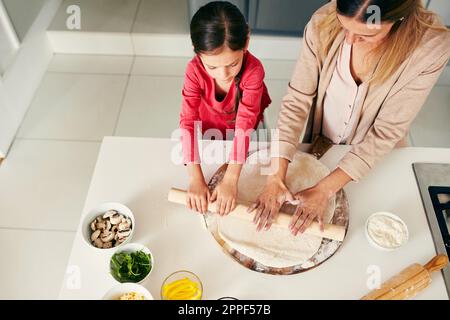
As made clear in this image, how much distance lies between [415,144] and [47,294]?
6.63ft

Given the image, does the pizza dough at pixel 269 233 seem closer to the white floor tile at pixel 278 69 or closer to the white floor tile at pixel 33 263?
the white floor tile at pixel 33 263

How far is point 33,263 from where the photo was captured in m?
1.76

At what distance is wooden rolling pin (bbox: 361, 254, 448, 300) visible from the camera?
3.00 ft

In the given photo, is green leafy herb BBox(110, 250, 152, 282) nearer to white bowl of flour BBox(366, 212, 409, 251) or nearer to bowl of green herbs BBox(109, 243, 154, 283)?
bowl of green herbs BBox(109, 243, 154, 283)

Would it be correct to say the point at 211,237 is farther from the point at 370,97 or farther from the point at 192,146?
the point at 370,97

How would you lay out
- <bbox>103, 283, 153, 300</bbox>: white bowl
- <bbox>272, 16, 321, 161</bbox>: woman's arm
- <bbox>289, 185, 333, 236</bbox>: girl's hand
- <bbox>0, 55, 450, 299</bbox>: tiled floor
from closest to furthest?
<bbox>103, 283, 153, 300</bbox>: white bowl → <bbox>289, 185, 333, 236</bbox>: girl's hand → <bbox>272, 16, 321, 161</bbox>: woman's arm → <bbox>0, 55, 450, 299</bbox>: tiled floor

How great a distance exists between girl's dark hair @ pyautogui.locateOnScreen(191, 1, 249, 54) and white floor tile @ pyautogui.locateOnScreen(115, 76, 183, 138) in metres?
1.27

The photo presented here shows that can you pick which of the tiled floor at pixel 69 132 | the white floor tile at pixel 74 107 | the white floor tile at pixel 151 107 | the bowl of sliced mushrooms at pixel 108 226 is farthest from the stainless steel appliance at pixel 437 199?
the white floor tile at pixel 74 107

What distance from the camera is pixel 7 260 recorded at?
69.5 inches

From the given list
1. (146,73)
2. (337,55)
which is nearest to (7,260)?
(146,73)

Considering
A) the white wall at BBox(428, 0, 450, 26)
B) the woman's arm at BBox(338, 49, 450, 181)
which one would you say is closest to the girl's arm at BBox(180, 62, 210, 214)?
the woman's arm at BBox(338, 49, 450, 181)

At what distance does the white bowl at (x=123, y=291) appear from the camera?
894mm

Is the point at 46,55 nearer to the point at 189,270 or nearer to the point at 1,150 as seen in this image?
the point at 1,150

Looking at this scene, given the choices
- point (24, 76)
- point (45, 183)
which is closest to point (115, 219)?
point (45, 183)
